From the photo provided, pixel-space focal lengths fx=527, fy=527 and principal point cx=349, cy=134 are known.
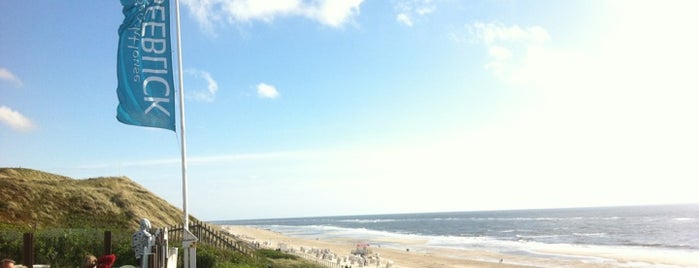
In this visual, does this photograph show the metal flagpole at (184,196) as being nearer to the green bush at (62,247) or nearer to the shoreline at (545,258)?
the green bush at (62,247)

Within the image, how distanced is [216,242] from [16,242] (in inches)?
251

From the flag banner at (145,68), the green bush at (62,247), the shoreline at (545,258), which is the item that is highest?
the flag banner at (145,68)

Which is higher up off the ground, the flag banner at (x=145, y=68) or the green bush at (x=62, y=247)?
the flag banner at (x=145, y=68)

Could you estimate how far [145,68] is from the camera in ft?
37.1

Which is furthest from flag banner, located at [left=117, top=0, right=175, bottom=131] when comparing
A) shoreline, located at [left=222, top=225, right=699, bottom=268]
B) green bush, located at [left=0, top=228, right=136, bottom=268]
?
shoreline, located at [left=222, top=225, right=699, bottom=268]

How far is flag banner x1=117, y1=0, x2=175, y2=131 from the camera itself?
36.6ft

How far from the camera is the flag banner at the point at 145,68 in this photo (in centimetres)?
1116

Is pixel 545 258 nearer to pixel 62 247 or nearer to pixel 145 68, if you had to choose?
pixel 62 247

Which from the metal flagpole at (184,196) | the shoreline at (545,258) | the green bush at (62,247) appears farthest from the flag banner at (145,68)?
the shoreline at (545,258)

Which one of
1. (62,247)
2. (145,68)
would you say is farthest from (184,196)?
(62,247)

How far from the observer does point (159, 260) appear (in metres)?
10.3

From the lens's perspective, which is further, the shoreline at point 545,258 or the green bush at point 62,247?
the shoreline at point 545,258

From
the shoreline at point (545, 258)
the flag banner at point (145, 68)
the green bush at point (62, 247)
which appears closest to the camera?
the flag banner at point (145, 68)

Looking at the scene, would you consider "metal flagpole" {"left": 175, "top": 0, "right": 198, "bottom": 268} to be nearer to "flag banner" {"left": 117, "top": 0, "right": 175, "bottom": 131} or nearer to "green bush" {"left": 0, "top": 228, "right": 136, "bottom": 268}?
"flag banner" {"left": 117, "top": 0, "right": 175, "bottom": 131}
